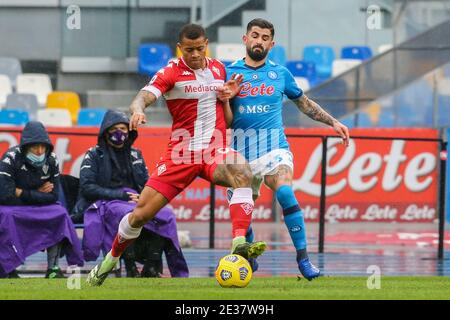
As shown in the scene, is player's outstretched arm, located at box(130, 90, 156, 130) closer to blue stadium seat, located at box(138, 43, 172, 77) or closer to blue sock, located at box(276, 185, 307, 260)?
blue sock, located at box(276, 185, 307, 260)

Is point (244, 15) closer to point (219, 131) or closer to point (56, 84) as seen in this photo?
point (56, 84)

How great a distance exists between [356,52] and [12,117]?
732cm

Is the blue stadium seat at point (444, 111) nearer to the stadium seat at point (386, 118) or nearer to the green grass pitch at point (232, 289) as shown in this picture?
the stadium seat at point (386, 118)

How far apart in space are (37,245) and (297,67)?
12.2 metres

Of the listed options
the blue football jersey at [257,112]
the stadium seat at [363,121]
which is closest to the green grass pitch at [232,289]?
the blue football jersey at [257,112]

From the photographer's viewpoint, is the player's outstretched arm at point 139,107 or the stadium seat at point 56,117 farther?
the stadium seat at point 56,117

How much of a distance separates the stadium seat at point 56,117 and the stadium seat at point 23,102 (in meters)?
1.01

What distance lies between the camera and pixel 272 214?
A: 75.8 ft

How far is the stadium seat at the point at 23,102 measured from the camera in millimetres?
25250

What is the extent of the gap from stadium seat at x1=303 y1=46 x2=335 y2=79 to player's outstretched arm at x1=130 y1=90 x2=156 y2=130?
623 inches

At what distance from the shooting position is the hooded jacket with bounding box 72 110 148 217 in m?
15.9

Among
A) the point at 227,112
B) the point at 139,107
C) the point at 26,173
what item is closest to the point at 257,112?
the point at 227,112

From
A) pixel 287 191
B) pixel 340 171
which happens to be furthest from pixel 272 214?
pixel 287 191

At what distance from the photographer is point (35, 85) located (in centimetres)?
2694
